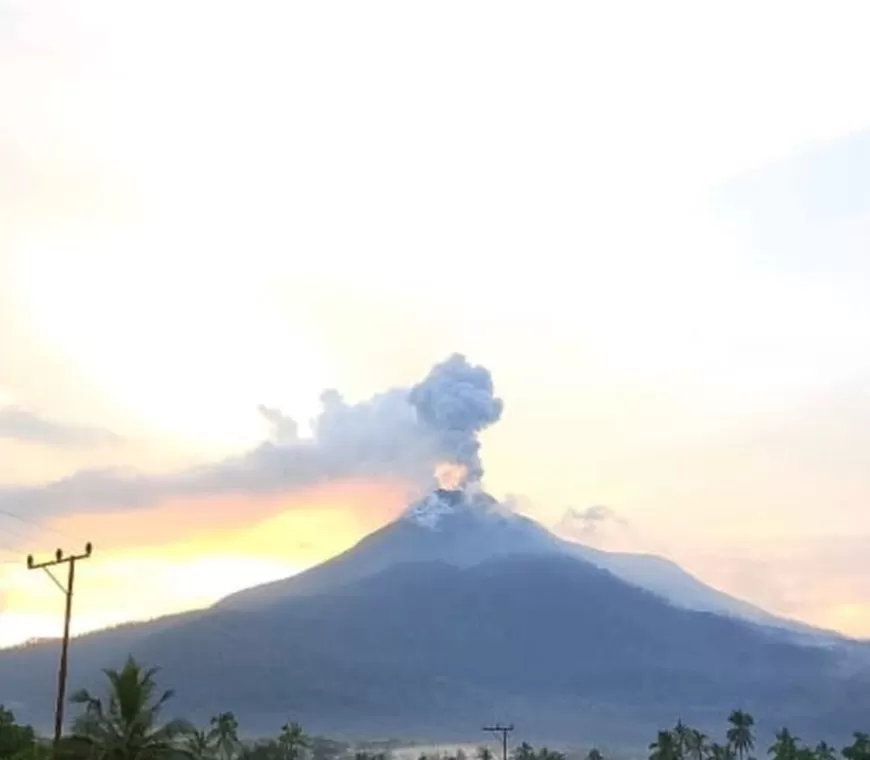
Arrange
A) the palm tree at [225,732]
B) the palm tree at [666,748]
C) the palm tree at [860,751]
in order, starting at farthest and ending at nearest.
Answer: the palm tree at [666,748] < the palm tree at [225,732] < the palm tree at [860,751]

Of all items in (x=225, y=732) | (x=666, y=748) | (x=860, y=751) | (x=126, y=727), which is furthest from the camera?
(x=666, y=748)

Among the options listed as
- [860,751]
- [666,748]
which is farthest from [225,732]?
[860,751]

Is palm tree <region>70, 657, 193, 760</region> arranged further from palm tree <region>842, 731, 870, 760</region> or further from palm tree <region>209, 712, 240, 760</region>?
palm tree <region>209, 712, 240, 760</region>

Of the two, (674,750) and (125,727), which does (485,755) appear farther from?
(125,727)

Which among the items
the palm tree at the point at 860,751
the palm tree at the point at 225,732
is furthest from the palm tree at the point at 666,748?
the palm tree at the point at 225,732

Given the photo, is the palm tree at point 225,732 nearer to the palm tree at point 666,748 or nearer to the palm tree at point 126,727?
the palm tree at point 666,748

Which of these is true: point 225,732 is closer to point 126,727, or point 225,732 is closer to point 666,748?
point 666,748

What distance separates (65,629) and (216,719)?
288 feet

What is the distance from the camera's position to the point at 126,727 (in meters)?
45.2

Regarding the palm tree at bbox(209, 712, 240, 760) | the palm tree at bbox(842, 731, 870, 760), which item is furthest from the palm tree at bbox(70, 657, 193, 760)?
the palm tree at bbox(209, 712, 240, 760)

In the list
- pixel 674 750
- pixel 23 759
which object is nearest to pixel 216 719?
pixel 674 750

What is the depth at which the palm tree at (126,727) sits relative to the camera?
4475 centimetres

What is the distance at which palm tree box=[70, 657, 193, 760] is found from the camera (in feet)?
147

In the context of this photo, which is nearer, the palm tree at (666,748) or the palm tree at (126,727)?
the palm tree at (126,727)
